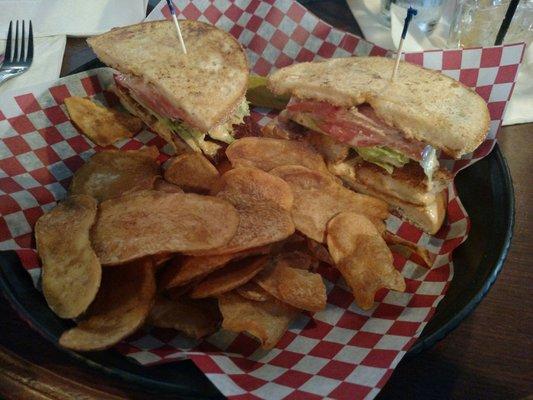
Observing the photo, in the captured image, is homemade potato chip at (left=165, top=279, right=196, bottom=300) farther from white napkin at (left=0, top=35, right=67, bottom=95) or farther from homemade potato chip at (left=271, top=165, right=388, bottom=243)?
white napkin at (left=0, top=35, right=67, bottom=95)

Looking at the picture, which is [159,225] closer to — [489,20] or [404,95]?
[404,95]

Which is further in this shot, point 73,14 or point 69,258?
point 73,14

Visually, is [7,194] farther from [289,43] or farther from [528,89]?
[528,89]

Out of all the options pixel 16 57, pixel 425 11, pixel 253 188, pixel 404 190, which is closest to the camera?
pixel 253 188

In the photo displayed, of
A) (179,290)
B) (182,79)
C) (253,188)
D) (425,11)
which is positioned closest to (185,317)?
(179,290)

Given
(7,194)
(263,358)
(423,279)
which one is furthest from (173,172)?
(423,279)

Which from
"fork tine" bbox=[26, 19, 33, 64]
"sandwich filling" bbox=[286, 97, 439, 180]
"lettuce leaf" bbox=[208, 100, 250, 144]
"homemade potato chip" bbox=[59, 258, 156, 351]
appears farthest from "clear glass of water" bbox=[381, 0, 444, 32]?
"homemade potato chip" bbox=[59, 258, 156, 351]

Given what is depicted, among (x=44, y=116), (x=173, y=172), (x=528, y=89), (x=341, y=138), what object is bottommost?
(x=44, y=116)
